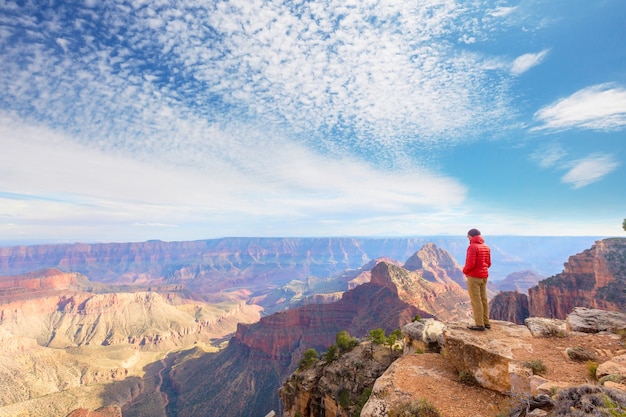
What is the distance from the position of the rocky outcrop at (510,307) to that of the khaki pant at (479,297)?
258 ft

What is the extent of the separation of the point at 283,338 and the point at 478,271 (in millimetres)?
104915

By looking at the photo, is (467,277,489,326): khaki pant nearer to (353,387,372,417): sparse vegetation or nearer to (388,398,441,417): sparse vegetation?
(388,398,441,417): sparse vegetation

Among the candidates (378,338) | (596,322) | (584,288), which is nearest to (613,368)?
(596,322)

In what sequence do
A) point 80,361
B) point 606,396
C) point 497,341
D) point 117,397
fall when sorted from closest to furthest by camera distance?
point 606,396, point 497,341, point 117,397, point 80,361

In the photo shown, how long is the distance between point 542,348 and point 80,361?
438ft

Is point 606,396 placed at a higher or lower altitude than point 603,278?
higher

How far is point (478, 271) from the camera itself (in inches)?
476

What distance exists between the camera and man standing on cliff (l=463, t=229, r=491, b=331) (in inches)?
474

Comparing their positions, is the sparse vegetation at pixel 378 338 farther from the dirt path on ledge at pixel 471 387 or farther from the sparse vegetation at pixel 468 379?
the sparse vegetation at pixel 468 379

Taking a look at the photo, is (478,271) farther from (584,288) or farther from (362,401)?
(584,288)

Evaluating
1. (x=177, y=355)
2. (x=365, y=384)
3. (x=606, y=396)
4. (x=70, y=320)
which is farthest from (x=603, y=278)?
(x=70, y=320)

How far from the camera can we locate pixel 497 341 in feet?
39.4

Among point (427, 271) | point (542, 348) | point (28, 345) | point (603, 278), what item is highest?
point (542, 348)

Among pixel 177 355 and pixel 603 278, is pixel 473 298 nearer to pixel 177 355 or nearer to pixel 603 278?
pixel 603 278
